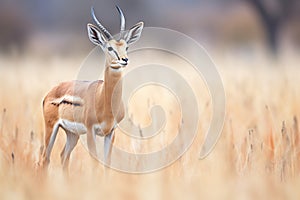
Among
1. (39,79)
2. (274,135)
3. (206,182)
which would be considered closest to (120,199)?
(206,182)

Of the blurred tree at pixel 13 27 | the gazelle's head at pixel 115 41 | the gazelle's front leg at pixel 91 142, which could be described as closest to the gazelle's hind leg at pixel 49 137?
the gazelle's front leg at pixel 91 142

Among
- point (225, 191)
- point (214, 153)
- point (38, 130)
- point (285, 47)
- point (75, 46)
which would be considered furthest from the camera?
point (75, 46)

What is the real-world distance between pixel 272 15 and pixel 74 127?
17.6 ft

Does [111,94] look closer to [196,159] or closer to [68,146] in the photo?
[68,146]

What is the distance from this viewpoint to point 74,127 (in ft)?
7.37

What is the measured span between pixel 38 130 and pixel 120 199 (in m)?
0.99

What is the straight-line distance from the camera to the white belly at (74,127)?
224 cm

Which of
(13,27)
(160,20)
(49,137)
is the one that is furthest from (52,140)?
(13,27)

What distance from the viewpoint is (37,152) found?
7.20 feet

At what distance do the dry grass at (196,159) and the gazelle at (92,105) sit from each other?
0.06 metres

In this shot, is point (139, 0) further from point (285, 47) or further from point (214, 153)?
point (214, 153)

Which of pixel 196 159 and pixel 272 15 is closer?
pixel 196 159

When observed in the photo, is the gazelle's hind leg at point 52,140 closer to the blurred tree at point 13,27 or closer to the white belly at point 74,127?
the white belly at point 74,127

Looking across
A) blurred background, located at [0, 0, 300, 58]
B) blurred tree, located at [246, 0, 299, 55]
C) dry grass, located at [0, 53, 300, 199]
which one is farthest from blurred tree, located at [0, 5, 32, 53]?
dry grass, located at [0, 53, 300, 199]
